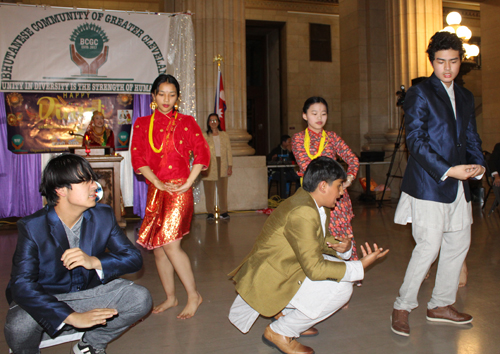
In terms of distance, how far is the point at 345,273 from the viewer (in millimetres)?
2197

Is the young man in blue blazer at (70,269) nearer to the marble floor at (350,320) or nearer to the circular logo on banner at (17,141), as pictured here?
the marble floor at (350,320)

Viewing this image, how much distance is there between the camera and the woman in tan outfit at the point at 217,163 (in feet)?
23.0

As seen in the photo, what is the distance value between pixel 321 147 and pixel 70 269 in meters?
2.10

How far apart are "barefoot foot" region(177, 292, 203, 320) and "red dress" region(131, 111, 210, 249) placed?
18.0 inches

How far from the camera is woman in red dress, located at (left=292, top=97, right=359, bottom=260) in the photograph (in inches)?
129

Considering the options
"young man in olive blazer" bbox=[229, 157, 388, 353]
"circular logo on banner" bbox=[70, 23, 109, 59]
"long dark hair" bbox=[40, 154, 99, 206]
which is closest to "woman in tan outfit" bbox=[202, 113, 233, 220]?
"circular logo on banner" bbox=[70, 23, 109, 59]

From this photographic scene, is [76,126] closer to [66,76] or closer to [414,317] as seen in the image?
[66,76]

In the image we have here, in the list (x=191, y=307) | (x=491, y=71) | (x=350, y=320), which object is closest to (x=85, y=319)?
(x=191, y=307)

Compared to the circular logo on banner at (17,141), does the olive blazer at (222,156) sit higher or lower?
lower

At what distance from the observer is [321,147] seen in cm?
341

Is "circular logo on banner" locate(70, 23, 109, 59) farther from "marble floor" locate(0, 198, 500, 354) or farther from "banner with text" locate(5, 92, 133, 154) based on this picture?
"marble floor" locate(0, 198, 500, 354)

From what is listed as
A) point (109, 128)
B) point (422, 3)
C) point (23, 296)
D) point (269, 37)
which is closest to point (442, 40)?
point (23, 296)

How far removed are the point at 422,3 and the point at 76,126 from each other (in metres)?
7.20

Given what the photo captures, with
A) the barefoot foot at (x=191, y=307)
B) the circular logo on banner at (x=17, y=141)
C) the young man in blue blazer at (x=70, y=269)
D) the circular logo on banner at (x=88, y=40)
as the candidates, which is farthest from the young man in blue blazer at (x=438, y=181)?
the circular logo on banner at (x=17, y=141)
